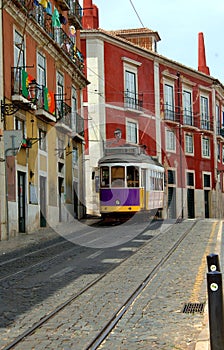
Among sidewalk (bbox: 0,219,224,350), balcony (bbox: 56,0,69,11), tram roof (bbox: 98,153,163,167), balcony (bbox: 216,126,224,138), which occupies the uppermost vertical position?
balcony (bbox: 56,0,69,11)

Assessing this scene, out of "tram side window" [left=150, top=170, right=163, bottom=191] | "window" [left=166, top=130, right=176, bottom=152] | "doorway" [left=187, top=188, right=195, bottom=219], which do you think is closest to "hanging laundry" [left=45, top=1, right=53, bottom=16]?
"tram side window" [left=150, top=170, right=163, bottom=191]

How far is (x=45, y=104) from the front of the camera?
22.9m

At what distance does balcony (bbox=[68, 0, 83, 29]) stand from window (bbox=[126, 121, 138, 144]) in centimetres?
716

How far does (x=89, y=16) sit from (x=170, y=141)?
31.1 ft

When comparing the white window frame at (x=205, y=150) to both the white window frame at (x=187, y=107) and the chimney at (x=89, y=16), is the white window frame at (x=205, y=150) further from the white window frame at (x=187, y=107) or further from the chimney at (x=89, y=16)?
the chimney at (x=89, y=16)

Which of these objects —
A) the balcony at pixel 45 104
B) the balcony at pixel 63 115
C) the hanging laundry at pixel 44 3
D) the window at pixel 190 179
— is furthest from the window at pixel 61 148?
the window at pixel 190 179

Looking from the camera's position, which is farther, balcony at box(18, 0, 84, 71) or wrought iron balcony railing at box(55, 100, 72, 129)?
wrought iron balcony railing at box(55, 100, 72, 129)

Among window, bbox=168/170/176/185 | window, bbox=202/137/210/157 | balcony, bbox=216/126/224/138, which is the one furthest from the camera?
balcony, bbox=216/126/224/138

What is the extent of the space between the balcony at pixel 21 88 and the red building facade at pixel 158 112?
10.7m

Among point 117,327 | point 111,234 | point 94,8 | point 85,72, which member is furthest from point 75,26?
point 117,327

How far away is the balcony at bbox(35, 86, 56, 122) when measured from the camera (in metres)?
22.3

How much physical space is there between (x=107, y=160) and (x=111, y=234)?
5117 millimetres

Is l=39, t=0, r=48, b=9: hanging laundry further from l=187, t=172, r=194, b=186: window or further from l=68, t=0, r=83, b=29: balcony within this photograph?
l=187, t=172, r=194, b=186: window

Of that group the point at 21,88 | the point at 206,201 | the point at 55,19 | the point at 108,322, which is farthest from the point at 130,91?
the point at 108,322
